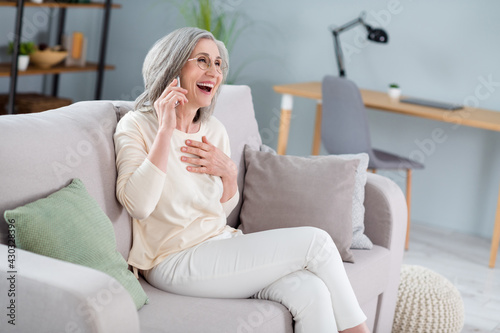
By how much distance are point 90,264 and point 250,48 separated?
320 cm

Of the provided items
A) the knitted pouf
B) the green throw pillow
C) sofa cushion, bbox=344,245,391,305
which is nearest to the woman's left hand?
the green throw pillow

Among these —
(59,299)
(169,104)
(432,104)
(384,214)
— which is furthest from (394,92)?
(59,299)

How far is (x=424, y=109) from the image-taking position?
3631mm

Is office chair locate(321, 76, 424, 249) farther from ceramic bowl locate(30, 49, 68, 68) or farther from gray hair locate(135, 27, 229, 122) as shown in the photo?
ceramic bowl locate(30, 49, 68, 68)

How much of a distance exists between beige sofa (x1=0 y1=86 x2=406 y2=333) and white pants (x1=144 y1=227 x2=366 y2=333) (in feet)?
0.12

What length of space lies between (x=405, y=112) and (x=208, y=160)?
185cm

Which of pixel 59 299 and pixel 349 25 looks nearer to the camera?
pixel 59 299

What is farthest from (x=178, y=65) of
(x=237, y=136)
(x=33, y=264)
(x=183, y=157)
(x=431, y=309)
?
(x=431, y=309)

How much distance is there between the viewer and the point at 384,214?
238 cm

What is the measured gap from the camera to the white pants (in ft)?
5.95

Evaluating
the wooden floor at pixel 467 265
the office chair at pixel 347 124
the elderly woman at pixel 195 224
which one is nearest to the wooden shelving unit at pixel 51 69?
the office chair at pixel 347 124

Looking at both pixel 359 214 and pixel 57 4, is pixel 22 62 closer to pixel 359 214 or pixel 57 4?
pixel 57 4

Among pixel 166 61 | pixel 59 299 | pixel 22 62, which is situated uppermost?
pixel 166 61

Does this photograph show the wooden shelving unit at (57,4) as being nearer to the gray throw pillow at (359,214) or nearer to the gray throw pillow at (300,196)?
the gray throw pillow at (300,196)
